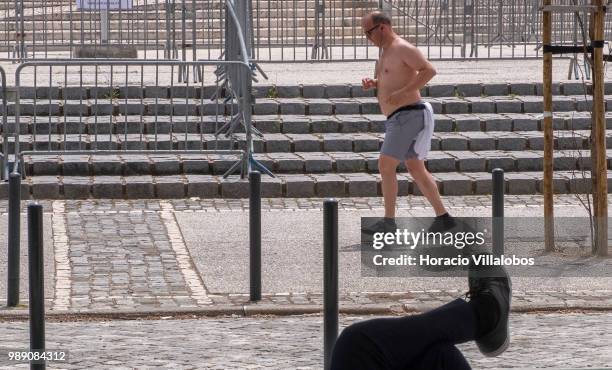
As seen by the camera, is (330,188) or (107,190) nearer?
(107,190)

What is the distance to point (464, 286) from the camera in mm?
9859

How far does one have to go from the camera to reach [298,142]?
15.2 metres

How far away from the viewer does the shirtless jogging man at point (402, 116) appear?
11125 mm

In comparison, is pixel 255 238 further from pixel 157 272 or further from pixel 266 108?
pixel 266 108

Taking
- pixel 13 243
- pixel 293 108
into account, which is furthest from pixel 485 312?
pixel 293 108

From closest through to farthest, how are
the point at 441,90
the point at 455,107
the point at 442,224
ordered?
1. the point at 442,224
2. the point at 455,107
3. the point at 441,90

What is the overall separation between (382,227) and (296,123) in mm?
4446

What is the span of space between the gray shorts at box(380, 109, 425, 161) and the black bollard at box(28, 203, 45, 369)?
4.30 meters

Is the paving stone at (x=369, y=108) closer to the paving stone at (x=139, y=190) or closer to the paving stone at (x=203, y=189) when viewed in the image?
the paving stone at (x=203, y=189)

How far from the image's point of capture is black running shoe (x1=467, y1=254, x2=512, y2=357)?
17.2 feet

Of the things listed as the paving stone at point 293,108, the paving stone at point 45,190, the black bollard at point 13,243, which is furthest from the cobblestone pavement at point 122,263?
the paving stone at point 293,108

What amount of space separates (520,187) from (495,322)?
8.91 meters

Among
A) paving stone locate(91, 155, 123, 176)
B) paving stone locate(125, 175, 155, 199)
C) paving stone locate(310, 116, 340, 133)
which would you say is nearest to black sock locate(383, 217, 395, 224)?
paving stone locate(125, 175, 155, 199)

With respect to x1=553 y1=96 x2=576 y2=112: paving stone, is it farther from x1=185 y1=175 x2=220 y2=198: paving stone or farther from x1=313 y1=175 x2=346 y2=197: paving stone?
x1=185 y1=175 x2=220 y2=198: paving stone
